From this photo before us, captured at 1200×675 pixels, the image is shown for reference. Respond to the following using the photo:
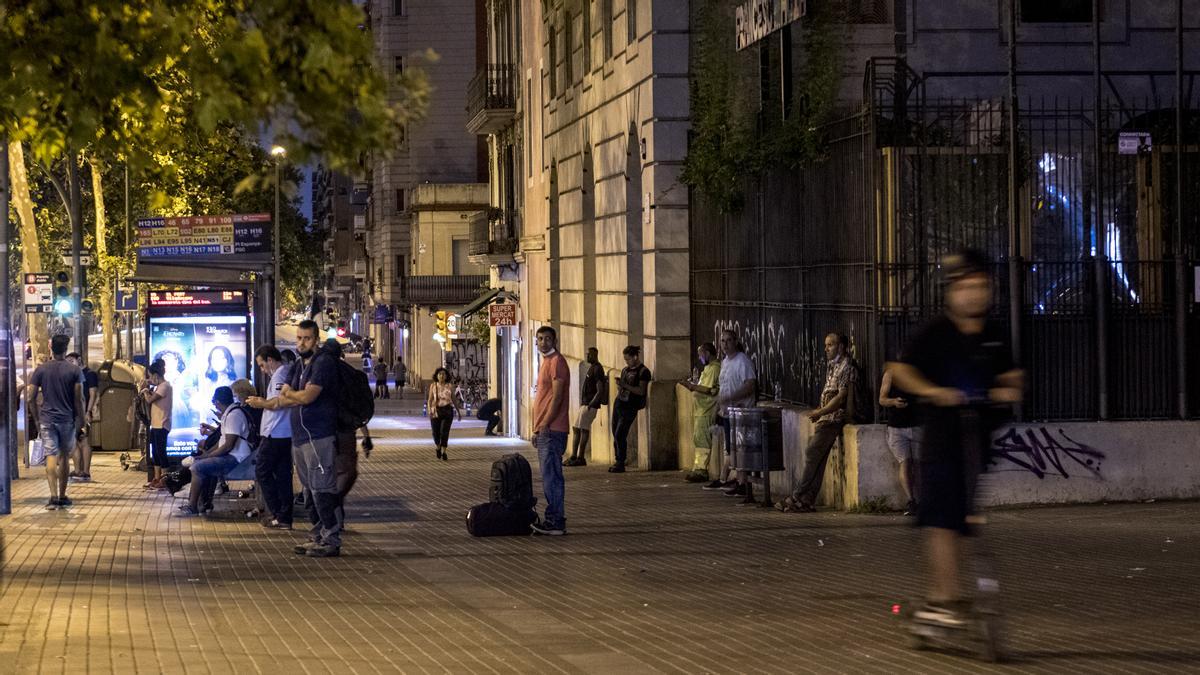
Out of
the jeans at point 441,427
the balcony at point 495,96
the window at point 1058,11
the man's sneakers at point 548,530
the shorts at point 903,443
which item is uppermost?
the balcony at point 495,96

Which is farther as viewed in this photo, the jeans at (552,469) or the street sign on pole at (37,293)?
the street sign on pole at (37,293)

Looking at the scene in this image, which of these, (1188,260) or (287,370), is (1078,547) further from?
(287,370)

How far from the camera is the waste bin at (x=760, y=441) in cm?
1853

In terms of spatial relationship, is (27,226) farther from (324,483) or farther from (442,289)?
(442,289)

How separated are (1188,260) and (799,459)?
4151 millimetres

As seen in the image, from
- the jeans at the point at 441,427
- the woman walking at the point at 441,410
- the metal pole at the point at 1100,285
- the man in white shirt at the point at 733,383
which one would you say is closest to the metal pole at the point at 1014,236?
the metal pole at the point at 1100,285

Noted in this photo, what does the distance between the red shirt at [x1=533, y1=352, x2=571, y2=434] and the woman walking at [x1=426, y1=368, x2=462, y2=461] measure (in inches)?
611

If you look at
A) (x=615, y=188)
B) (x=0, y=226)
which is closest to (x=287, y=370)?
(x=0, y=226)

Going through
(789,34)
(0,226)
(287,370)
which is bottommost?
(287,370)

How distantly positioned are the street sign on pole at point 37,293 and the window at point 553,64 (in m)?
9.92

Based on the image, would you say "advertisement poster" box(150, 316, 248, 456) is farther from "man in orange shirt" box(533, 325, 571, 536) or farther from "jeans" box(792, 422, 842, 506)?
"jeans" box(792, 422, 842, 506)

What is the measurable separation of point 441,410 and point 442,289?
4472 centimetres

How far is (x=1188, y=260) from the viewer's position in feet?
58.5

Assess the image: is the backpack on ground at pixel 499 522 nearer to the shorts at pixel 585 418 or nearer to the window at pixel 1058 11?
the window at pixel 1058 11
